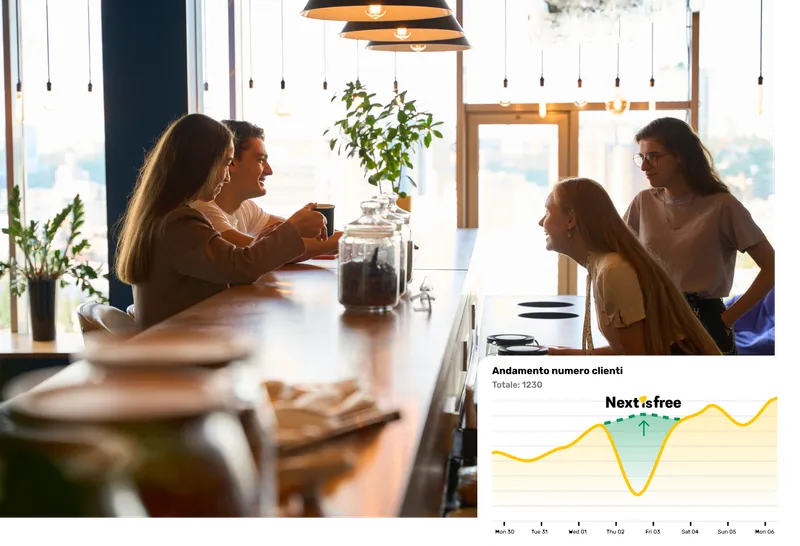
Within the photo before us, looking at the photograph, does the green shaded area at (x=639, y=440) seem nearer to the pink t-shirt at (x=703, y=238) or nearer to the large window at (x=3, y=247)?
the pink t-shirt at (x=703, y=238)

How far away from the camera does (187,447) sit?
2.36ft

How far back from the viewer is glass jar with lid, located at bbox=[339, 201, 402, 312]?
5.69 feet

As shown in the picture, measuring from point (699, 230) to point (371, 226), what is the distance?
4.71 feet

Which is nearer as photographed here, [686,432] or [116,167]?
[686,432]

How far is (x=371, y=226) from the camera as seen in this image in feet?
5.90

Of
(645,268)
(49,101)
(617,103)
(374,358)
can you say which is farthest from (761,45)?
(374,358)

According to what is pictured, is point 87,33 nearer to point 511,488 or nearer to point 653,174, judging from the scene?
point 653,174

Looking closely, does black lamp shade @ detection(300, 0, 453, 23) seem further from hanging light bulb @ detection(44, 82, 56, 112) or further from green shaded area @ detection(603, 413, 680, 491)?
hanging light bulb @ detection(44, 82, 56, 112)

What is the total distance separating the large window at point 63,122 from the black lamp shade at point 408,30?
3986 millimetres

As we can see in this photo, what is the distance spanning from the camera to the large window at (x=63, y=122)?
22.1ft

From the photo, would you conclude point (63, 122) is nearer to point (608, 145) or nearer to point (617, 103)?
point (617, 103)

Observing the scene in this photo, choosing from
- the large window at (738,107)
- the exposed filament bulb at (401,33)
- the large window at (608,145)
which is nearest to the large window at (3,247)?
the large window at (608,145)

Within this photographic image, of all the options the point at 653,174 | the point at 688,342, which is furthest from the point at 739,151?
the point at 688,342

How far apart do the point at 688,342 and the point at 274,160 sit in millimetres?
5386
